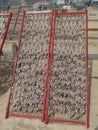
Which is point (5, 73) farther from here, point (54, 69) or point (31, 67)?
point (54, 69)

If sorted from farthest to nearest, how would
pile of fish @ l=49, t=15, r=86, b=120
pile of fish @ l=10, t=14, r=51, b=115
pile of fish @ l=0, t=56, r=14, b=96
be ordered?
pile of fish @ l=0, t=56, r=14, b=96 < pile of fish @ l=10, t=14, r=51, b=115 < pile of fish @ l=49, t=15, r=86, b=120

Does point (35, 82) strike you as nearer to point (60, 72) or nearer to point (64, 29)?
point (60, 72)

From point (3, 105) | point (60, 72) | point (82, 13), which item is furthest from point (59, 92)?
point (82, 13)

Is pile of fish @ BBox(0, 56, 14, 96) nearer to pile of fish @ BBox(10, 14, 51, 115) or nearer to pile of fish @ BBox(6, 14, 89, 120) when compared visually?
pile of fish @ BBox(10, 14, 51, 115)

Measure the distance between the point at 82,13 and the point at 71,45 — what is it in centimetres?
97

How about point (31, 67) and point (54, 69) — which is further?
point (31, 67)

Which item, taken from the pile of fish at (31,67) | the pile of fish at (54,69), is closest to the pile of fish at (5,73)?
the pile of fish at (31,67)

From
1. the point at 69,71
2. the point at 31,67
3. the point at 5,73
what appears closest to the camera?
the point at 69,71

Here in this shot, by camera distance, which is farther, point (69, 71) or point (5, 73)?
point (5, 73)

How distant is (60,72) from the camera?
895cm

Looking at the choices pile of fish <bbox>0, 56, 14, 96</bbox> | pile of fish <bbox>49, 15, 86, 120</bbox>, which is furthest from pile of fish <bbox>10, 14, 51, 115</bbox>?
pile of fish <bbox>0, 56, 14, 96</bbox>

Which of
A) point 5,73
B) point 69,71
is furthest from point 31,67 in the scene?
point 5,73

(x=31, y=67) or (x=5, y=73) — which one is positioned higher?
(x=31, y=67)

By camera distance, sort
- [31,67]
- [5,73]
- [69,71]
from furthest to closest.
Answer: [5,73] < [31,67] < [69,71]
